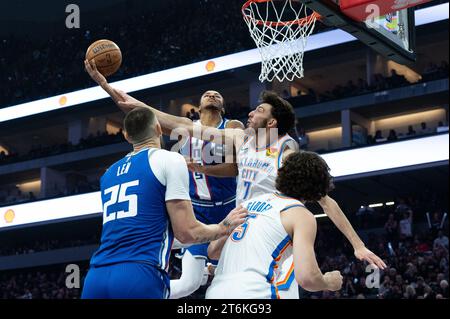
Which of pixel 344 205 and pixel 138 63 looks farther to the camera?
pixel 138 63

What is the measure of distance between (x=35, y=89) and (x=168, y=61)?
18.3 feet

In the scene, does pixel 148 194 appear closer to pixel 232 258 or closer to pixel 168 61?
pixel 232 258

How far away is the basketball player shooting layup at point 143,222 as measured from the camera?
3291 mm

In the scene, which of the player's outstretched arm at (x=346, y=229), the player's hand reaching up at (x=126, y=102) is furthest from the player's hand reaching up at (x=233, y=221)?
the player's hand reaching up at (x=126, y=102)

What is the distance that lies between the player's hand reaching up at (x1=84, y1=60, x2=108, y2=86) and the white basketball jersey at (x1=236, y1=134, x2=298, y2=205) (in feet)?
Answer: 3.57

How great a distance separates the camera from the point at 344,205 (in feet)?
75.7

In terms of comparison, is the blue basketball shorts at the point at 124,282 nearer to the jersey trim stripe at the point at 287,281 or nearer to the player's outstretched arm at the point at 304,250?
the jersey trim stripe at the point at 287,281

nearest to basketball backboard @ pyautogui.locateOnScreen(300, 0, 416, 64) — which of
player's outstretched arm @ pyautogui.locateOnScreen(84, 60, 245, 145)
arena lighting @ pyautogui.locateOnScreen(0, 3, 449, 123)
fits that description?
player's outstretched arm @ pyautogui.locateOnScreen(84, 60, 245, 145)

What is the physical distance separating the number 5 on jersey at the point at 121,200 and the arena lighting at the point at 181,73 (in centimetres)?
1861

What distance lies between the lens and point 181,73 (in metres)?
24.1

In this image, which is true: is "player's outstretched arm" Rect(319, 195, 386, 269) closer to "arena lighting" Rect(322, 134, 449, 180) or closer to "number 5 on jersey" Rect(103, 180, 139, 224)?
"number 5 on jersey" Rect(103, 180, 139, 224)

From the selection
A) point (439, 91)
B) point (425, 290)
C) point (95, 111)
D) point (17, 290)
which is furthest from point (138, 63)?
point (425, 290)
